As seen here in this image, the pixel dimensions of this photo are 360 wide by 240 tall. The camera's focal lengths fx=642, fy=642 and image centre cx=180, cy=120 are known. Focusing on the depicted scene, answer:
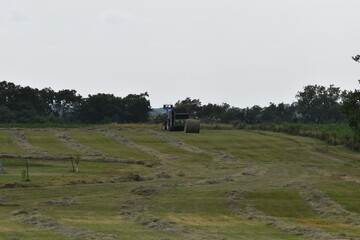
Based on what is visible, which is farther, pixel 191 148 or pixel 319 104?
pixel 319 104

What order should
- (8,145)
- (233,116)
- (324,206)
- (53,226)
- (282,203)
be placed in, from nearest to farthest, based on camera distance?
(53,226) < (324,206) < (282,203) < (8,145) < (233,116)

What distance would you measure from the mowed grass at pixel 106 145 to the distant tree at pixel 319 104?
343 ft

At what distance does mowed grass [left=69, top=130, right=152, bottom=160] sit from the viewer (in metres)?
52.8

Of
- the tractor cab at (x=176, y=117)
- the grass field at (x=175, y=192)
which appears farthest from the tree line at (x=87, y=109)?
the grass field at (x=175, y=192)

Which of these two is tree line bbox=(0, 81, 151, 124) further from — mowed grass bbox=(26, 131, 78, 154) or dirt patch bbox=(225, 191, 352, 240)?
dirt patch bbox=(225, 191, 352, 240)

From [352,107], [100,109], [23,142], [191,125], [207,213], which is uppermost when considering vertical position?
[100,109]

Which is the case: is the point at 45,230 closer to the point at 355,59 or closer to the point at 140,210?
the point at 140,210

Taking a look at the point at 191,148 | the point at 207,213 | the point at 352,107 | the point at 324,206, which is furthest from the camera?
the point at 191,148

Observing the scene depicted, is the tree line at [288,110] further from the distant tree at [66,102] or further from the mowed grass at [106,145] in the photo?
A: the mowed grass at [106,145]

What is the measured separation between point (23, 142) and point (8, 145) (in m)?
2.69

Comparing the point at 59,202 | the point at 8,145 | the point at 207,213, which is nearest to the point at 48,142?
the point at 8,145

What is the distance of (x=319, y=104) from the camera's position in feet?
550

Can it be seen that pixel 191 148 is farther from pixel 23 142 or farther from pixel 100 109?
pixel 100 109

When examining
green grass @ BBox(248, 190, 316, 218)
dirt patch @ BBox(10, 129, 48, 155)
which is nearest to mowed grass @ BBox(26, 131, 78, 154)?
dirt patch @ BBox(10, 129, 48, 155)
